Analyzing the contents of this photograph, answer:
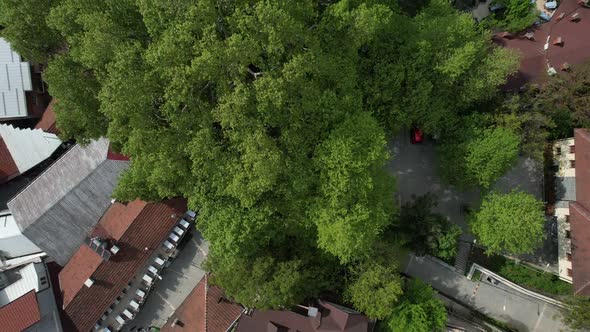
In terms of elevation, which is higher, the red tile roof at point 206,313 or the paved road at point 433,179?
the paved road at point 433,179

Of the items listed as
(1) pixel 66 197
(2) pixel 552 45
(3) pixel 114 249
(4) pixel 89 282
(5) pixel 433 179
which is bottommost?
(4) pixel 89 282

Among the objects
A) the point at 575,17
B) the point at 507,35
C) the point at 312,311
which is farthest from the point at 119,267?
the point at 575,17

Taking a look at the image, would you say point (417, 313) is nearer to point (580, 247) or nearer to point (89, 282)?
point (580, 247)

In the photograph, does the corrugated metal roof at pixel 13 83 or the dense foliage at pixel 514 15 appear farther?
the dense foliage at pixel 514 15

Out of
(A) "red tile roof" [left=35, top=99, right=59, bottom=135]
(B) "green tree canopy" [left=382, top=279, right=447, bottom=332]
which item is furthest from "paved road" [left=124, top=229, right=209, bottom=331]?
(B) "green tree canopy" [left=382, top=279, right=447, bottom=332]

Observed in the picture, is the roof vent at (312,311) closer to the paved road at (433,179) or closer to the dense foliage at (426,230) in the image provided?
the dense foliage at (426,230)

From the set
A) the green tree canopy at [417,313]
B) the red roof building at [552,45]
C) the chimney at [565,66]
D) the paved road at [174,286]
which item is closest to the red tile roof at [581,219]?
the chimney at [565,66]
